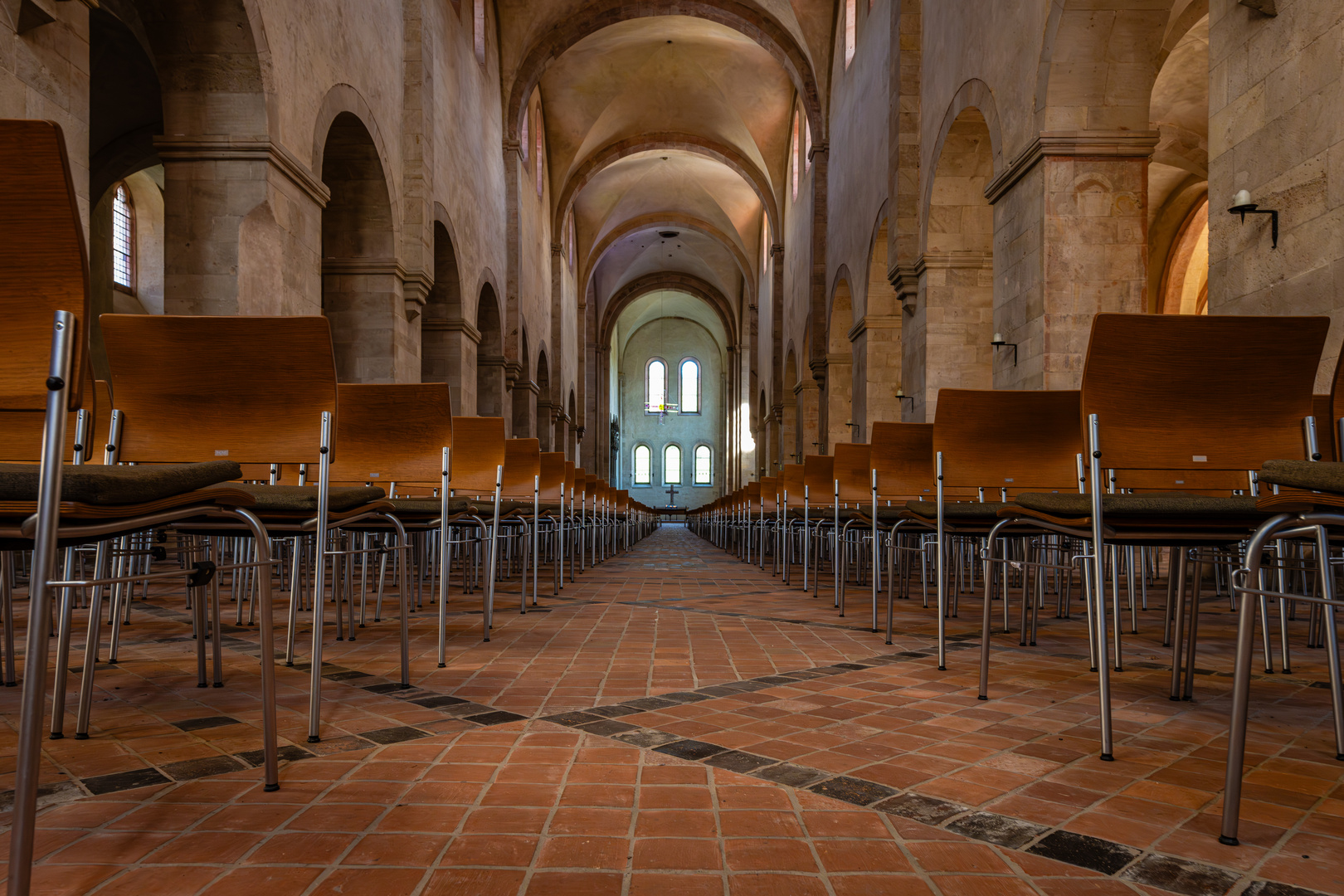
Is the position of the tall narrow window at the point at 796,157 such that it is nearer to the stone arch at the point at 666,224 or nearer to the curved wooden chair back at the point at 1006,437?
the stone arch at the point at 666,224

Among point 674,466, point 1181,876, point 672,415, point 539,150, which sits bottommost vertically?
point 1181,876

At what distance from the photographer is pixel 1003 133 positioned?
760cm

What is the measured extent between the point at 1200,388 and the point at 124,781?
2675 millimetres

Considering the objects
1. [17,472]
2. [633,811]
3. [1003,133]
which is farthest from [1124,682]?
[1003,133]

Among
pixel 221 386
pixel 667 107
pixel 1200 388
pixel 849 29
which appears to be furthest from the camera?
pixel 667 107

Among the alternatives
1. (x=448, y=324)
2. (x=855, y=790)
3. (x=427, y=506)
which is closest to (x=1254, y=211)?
(x=855, y=790)

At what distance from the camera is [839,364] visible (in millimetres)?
15547

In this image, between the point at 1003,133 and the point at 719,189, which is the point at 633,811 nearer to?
the point at 1003,133

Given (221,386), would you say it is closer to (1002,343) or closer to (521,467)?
(521,467)

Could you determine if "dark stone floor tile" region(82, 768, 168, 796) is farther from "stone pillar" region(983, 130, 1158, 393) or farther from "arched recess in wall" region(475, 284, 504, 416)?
"arched recess in wall" region(475, 284, 504, 416)

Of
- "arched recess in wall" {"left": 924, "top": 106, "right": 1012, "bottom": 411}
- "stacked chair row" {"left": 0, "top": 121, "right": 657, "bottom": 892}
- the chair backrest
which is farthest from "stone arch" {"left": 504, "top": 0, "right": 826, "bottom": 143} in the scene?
"stacked chair row" {"left": 0, "top": 121, "right": 657, "bottom": 892}

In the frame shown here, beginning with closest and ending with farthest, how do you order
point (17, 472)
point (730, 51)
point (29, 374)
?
point (17, 472), point (29, 374), point (730, 51)

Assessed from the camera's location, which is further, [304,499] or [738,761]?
[304,499]

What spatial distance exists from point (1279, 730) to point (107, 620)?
492cm
